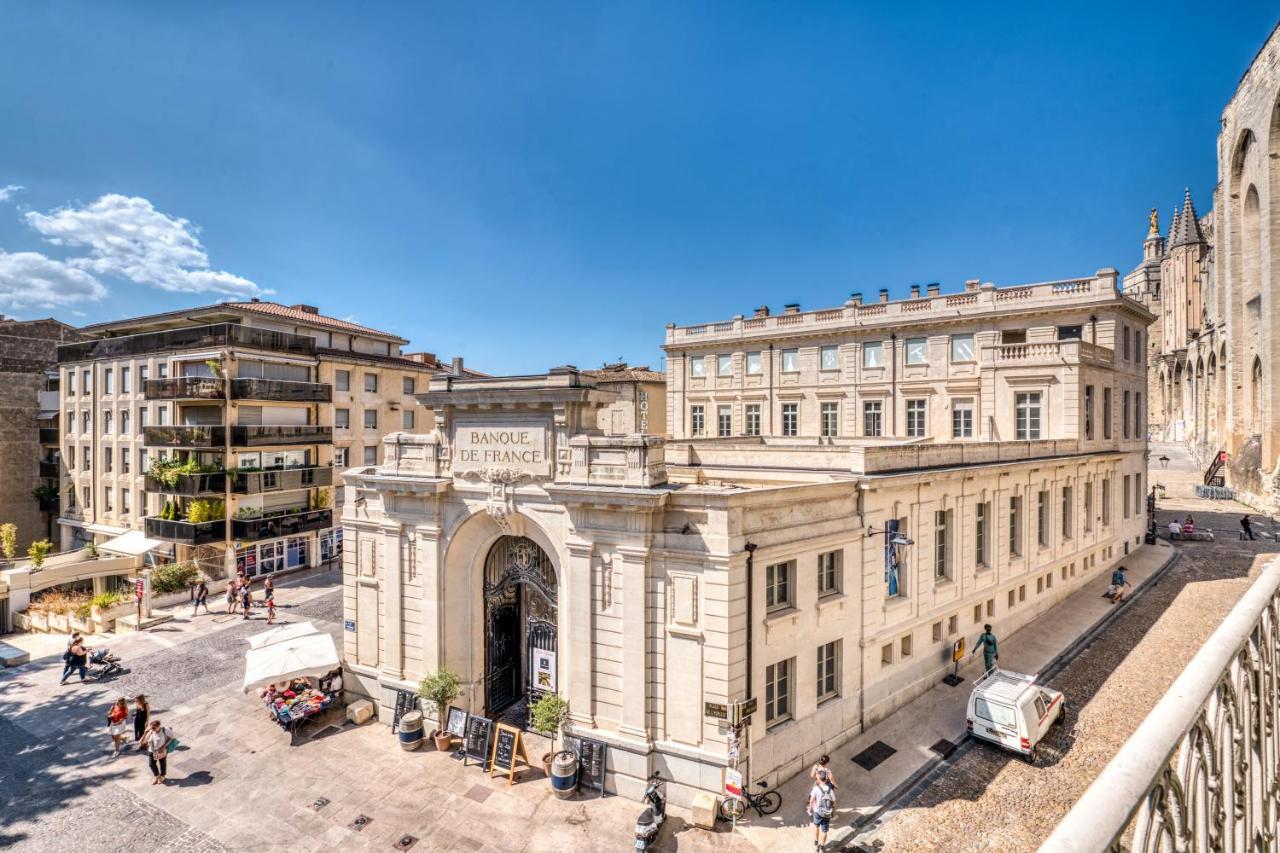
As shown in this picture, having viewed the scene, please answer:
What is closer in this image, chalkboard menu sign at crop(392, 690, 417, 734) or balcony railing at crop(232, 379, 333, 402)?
chalkboard menu sign at crop(392, 690, 417, 734)

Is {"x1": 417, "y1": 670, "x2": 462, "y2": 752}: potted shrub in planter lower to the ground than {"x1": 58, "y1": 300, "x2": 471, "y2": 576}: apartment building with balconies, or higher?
lower

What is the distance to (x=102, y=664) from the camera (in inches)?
864

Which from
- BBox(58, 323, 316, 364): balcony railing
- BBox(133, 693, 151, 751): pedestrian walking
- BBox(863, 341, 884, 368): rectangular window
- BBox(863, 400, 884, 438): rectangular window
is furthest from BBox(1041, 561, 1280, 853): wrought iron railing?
BBox(58, 323, 316, 364): balcony railing

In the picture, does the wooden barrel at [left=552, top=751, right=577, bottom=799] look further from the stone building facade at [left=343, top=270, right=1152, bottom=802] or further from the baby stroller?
the baby stroller

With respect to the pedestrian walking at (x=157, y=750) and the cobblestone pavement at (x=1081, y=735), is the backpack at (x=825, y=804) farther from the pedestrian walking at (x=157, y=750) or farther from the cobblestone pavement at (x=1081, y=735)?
the pedestrian walking at (x=157, y=750)

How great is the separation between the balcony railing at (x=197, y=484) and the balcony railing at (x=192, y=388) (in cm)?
427

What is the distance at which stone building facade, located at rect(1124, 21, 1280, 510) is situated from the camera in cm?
4428

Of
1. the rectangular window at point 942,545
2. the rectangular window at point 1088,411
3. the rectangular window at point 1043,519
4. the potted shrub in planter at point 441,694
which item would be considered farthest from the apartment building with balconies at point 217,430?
the rectangular window at point 1088,411

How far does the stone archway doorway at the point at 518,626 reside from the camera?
1736 centimetres

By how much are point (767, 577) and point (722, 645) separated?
2141 millimetres

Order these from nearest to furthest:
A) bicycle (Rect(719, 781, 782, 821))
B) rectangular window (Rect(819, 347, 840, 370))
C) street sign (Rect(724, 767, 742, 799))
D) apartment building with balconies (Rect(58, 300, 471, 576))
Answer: street sign (Rect(724, 767, 742, 799)), bicycle (Rect(719, 781, 782, 821)), apartment building with balconies (Rect(58, 300, 471, 576)), rectangular window (Rect(819, 347, 840, 370))

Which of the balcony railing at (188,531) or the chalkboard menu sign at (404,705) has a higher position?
the balcony railing at (188,531)

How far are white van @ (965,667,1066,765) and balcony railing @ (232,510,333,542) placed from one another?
34825 millimetres

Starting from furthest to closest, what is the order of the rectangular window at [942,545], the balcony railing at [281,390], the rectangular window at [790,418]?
the rectangular window at [790,418]
the balcony railing at [281,390]
the rectangular window at [942,545]
